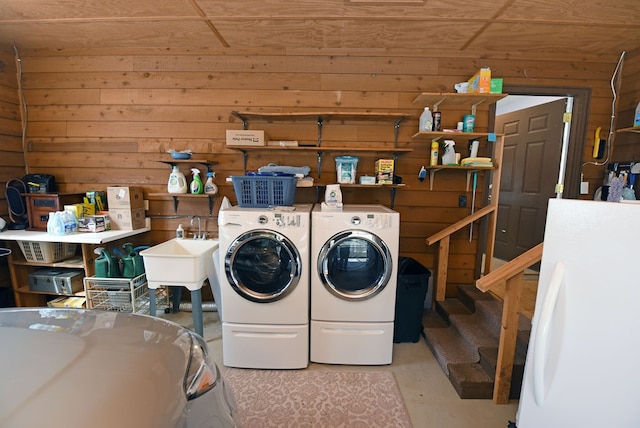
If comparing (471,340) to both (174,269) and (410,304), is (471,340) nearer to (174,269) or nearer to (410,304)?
(410,304)

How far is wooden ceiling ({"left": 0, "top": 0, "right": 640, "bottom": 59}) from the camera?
180 cm

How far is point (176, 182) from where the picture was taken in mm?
2426

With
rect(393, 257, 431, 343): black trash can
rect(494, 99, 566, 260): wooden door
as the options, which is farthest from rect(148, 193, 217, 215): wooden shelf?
rect(494, 99, 566, 260): wooden door

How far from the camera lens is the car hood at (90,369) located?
560 mm

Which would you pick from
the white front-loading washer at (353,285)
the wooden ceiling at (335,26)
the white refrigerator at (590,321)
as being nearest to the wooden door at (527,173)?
the wooden ceiling at (335,26)

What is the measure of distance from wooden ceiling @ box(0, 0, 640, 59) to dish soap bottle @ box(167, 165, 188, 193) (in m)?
1.09

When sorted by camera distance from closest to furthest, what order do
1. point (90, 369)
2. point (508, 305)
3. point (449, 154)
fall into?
point (90, 369) → point (508, 305) → point (449, 154)

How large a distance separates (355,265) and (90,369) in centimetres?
147

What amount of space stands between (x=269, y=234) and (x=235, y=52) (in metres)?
1.73

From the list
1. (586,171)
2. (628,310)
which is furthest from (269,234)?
(586,171)

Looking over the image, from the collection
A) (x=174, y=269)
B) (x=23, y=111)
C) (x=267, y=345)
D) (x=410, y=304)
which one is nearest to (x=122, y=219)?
(x=174, y=269)

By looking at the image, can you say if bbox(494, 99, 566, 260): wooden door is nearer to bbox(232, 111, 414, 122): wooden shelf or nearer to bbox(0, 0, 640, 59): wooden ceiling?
bbox(0, 0, 640, 59): wooden ceiling

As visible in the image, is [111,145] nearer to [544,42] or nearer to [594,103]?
[544,42]

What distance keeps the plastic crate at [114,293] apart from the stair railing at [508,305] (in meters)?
2.45
